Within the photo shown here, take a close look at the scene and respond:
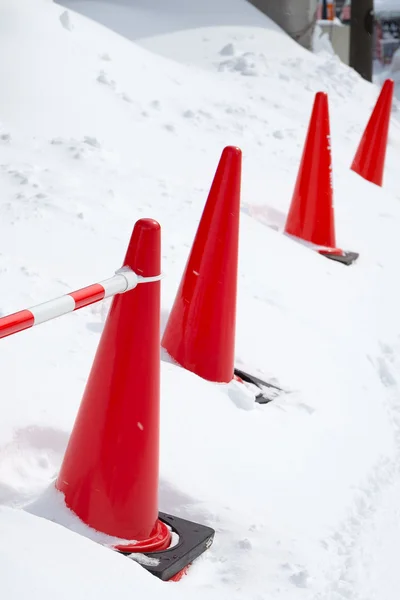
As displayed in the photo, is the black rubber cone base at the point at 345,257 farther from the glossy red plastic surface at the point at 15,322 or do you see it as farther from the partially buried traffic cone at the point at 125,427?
the glossy red plastic surface at the point at 15,322

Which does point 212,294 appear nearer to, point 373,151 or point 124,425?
point 124,425

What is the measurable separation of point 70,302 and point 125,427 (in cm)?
41

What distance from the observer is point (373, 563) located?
2.60 m

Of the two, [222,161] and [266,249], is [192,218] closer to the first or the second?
[266,249]

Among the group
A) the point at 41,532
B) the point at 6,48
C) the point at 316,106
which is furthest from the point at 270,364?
the point at 6,48

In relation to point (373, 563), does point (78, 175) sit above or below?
above

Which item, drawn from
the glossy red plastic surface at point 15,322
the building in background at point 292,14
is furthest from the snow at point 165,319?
the building in background at point 292,14

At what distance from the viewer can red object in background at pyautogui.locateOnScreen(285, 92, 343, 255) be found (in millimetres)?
5199

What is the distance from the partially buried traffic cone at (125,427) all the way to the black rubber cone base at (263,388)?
99cm

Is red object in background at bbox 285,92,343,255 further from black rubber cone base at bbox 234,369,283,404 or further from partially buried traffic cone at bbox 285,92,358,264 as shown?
black rubber cone base at bbox 234,369,283,404

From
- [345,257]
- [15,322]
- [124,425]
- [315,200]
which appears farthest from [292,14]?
[15,322]

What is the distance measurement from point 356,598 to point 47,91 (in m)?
3.78

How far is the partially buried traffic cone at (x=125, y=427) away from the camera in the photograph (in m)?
2.45

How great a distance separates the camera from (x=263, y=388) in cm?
352
